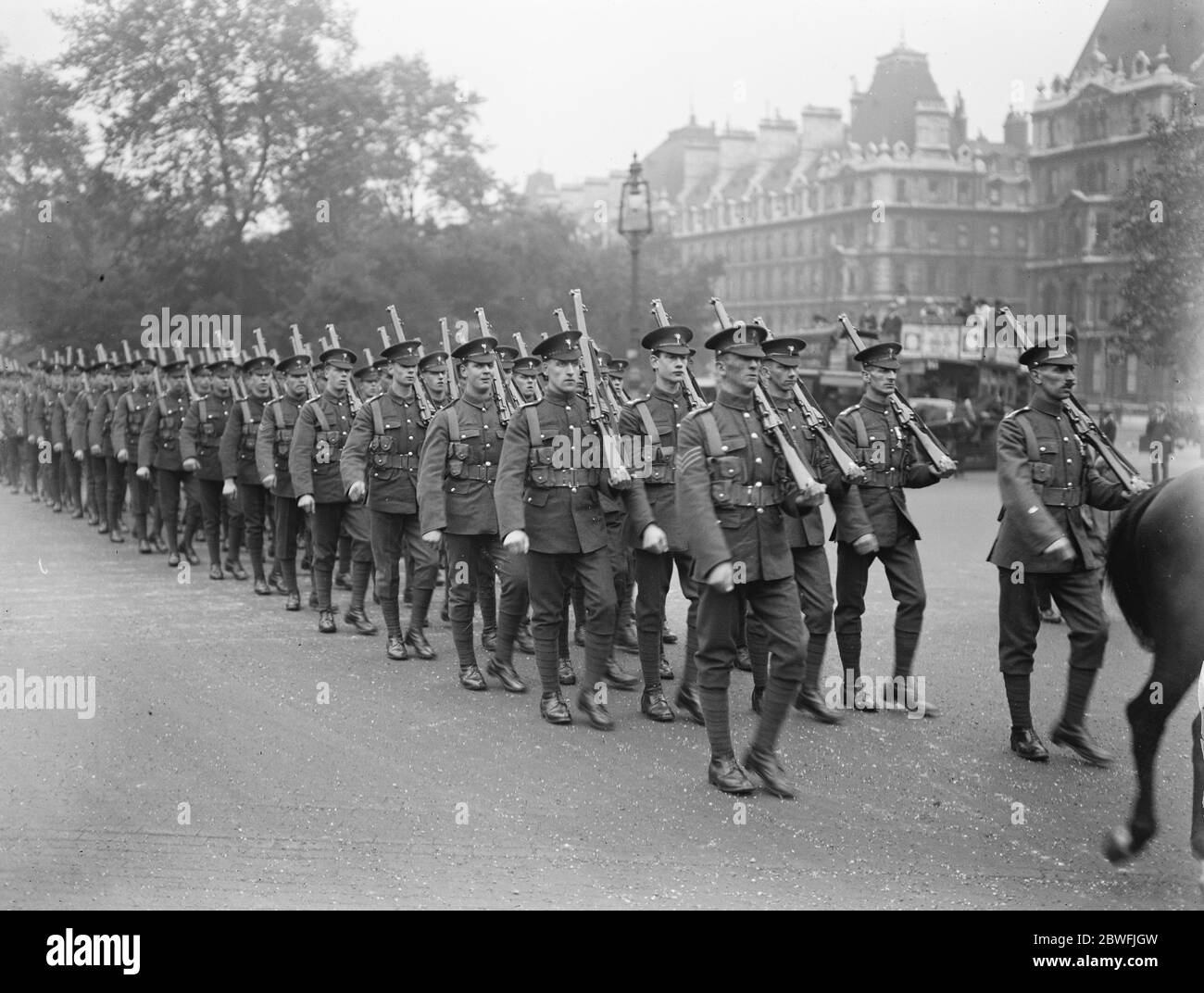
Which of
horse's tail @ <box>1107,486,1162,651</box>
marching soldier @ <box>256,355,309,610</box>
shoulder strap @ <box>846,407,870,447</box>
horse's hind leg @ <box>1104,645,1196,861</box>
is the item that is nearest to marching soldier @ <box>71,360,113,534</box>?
marching soldier @ <box>256,355,309,610</box>

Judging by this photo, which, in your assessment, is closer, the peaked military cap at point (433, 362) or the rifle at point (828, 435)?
the rifle at point (828, 435)

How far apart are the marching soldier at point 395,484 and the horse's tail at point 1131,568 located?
4430 millimetres

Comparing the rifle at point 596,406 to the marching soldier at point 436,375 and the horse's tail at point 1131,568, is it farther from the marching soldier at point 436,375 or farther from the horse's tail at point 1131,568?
the horse's tail at point 1131,568

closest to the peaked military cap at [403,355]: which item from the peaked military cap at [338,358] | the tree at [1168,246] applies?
the peaked military cap at [338,358]

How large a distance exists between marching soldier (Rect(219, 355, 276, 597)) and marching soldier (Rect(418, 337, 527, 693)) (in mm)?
3926

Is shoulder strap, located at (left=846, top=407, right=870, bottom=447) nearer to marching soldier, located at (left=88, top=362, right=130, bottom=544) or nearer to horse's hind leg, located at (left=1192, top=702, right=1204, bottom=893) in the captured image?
horse's hind leg, located at (left=1192, top=702, right=1204, bottom=893)

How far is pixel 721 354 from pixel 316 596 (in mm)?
5206

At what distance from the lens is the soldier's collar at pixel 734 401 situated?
21.4 ft

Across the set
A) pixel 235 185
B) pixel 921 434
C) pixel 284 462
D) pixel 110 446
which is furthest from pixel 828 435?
pixel 235 185

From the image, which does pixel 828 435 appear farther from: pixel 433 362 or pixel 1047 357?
pixel 433 362

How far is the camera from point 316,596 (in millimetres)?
10805

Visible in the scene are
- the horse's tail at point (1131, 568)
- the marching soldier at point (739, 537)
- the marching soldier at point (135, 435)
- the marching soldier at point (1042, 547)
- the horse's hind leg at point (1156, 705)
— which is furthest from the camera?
the marching soldier at point (135, 435)
